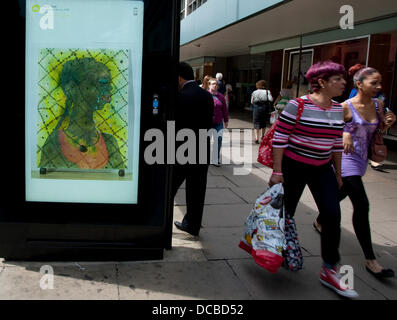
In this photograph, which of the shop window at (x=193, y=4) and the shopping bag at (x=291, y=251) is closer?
the shopping bag at (x=291, y=251)

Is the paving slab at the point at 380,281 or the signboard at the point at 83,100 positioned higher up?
the signboard at the point at 83,100

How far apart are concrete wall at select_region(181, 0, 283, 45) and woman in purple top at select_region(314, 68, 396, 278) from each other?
6.62 metres

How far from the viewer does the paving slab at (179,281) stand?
330 cm

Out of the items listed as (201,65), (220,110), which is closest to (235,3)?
(220,110)

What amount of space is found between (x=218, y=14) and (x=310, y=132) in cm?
1336

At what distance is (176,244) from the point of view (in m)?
4.39

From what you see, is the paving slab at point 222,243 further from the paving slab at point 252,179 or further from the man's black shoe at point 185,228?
the paving slab at point 252,179

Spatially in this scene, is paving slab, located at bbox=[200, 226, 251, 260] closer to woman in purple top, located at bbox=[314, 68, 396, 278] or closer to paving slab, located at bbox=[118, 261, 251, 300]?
paving slab, located at bbox=[118, 261, 251, 300]

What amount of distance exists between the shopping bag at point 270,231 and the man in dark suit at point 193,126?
1.11 m

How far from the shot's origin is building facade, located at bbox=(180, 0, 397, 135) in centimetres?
1056

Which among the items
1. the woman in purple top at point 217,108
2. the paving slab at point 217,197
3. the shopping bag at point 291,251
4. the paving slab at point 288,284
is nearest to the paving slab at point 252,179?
the paving slab at point 217,197

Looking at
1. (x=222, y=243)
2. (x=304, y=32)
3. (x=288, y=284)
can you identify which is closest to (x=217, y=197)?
(x=222, y=243)
